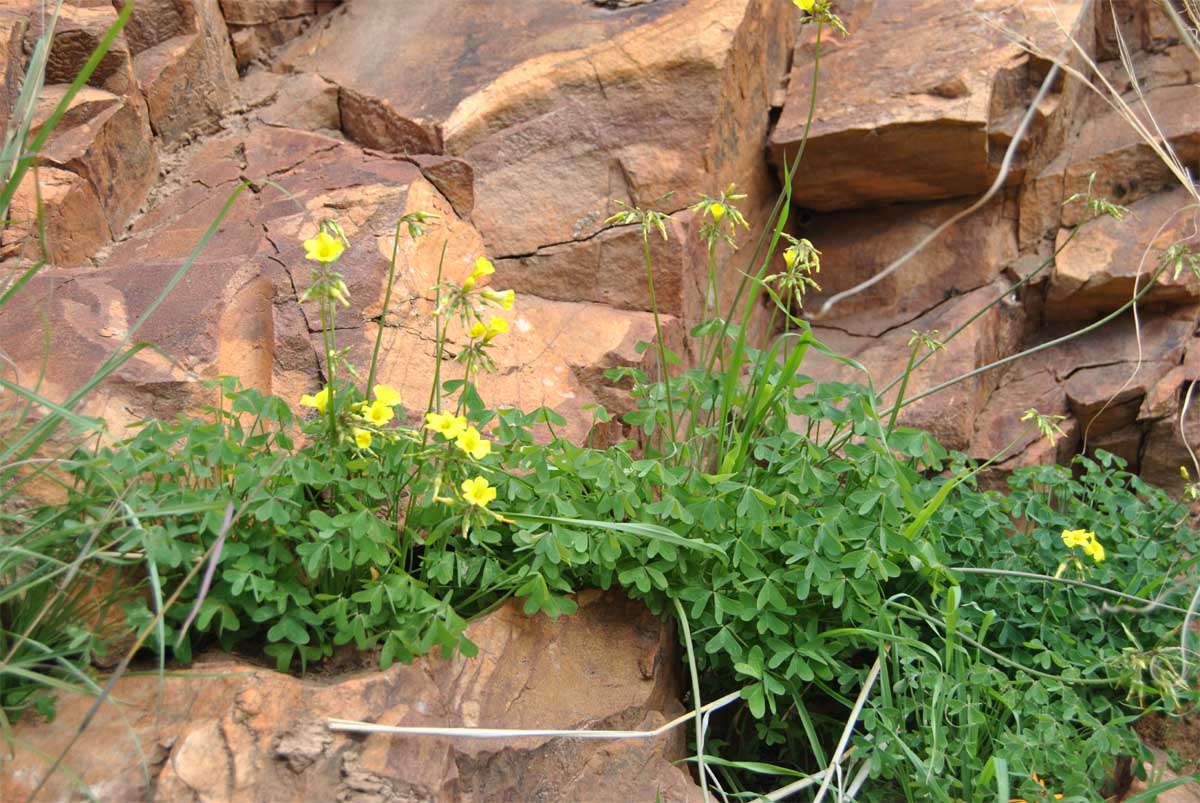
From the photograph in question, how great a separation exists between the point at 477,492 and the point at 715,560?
648 mm

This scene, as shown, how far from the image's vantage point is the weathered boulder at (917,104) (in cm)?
389

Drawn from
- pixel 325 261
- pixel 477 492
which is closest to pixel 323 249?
pixel 325 261

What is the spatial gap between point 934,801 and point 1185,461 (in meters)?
1.97

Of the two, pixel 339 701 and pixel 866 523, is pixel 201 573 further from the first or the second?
pixel 866 523

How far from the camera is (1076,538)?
8.80 feet

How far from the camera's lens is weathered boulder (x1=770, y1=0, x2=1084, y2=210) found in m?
3.89

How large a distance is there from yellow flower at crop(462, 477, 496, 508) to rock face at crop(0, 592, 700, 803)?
38 centimetres

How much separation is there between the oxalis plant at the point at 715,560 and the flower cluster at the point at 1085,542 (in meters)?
0.02

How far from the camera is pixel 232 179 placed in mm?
3539

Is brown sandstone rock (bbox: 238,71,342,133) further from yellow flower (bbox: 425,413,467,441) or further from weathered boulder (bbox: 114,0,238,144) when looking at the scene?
yellow flower (bbox: 425,413,467,441)

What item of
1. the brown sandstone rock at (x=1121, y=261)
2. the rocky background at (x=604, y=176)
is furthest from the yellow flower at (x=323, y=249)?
the brown sandstone rock at (x=1121, y=261)

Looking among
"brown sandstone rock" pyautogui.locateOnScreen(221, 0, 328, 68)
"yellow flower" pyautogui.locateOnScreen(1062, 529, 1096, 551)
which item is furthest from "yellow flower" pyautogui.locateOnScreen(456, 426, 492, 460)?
"brown sandstone rock" pyautogui.locateOnScreen(221, 0, 328, 68)

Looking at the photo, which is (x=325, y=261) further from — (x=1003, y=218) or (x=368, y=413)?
(x=1003, y=218)

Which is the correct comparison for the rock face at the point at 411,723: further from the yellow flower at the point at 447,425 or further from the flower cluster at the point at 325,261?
the flower cluster at the point at 325,261
